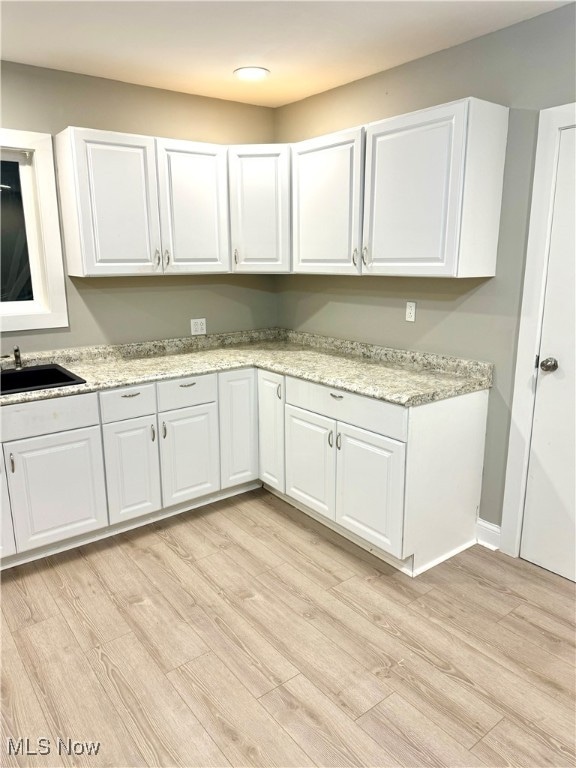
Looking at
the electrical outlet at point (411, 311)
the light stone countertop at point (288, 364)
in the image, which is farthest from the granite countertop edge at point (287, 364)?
the electrical outlet at point (411, 311)

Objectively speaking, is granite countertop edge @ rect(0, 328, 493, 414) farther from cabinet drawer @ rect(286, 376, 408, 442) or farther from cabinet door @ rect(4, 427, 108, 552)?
cabinet door @ rect(4, 427, 108, 552)

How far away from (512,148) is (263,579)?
2281 mm

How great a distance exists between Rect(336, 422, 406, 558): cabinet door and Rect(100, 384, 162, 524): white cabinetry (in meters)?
1.01

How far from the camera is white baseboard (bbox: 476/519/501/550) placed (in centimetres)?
266

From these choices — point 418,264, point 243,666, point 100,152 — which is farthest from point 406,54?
point 243,666

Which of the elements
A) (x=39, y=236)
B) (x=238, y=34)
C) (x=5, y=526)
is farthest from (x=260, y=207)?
(x=5, y=526)

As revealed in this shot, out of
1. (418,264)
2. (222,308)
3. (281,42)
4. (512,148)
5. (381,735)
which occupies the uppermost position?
(281,42)

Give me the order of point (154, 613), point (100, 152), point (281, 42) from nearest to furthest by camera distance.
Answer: point (154, 613) → point (281, 42) → point (100, 152)

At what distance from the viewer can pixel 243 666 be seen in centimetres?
194

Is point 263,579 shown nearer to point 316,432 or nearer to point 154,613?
point 154,613

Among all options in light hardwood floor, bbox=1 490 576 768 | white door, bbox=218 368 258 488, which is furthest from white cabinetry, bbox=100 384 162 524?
white door, bbox=218 368 258 488

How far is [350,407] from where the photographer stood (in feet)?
8.27

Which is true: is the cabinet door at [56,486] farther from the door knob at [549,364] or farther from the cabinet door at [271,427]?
the door knob at [549,364]

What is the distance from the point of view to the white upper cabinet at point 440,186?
7.37 ft
